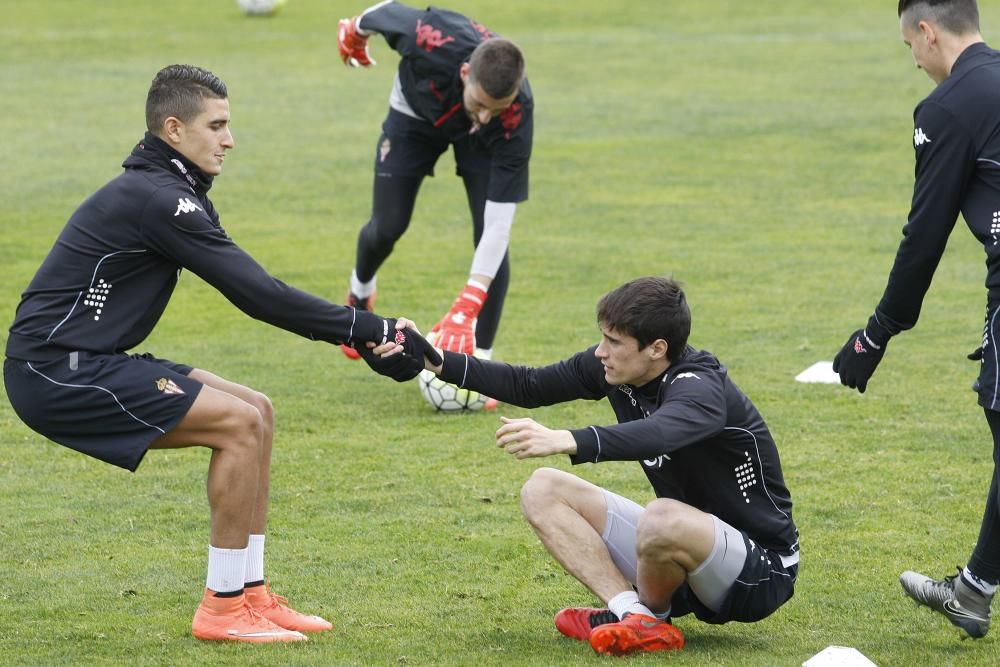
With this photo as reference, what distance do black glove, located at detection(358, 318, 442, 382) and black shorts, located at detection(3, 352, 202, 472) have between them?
0.71 m

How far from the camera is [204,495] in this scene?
7.45 m

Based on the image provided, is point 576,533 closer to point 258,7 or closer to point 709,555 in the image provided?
point 709,555

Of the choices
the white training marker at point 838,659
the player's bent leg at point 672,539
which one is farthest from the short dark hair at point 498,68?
the white training marker at point 838,659

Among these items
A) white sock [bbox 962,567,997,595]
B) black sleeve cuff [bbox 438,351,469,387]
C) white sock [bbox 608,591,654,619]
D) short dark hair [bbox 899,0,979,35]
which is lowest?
white sock [bbox 608,591,654,619]

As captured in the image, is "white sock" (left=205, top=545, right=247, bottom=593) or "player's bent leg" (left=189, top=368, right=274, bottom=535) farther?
"player's bent leg" (left=189, top=368, right=274, bottom=535)

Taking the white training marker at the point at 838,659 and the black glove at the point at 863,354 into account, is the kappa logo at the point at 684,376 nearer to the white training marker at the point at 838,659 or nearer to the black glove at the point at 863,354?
the black glove at the point at 863,354

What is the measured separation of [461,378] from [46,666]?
180 cm

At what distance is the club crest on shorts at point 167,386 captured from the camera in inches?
216

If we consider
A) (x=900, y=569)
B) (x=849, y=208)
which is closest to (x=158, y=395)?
(x=900, y=569)

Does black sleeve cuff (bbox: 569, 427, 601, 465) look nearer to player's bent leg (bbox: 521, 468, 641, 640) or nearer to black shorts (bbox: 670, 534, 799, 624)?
player's bent leg (bbox: 521, 468, 641, 640)

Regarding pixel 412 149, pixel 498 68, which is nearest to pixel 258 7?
pixel 412 149

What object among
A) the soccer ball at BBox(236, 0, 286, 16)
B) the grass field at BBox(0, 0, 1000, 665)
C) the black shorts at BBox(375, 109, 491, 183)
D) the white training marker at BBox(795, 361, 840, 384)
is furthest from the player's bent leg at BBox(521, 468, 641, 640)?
the soccer ball at BBox(236, 0, 286, 16)

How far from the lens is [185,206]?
18.1 feet

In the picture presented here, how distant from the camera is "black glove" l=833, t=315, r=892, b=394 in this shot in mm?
5617
